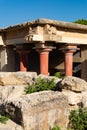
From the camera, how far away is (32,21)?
11.6 meters

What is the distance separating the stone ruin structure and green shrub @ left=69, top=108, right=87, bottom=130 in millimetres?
5006

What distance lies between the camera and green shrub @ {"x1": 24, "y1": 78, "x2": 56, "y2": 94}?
8211mm

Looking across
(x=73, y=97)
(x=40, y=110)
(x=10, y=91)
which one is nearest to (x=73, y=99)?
(x=73, y=97)

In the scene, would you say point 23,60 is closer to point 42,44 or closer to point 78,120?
point 42,44

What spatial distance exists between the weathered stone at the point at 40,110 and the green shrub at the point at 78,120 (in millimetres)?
196

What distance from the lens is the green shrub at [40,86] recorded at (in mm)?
8211

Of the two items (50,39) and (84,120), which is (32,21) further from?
(84,120)

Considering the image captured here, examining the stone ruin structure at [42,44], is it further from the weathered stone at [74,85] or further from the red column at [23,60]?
the weathered stone at [74,85]

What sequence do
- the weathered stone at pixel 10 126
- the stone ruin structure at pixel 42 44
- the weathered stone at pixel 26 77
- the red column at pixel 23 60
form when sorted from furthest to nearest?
the red column at pixel 23 60
the stone ruin structure at pixel 42 44
the weathered stone at pixel 26 77
the weathered stone at pixel 10 126

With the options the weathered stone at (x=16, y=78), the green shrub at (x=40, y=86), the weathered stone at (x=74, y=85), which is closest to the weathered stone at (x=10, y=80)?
the weathered stone at (x=16, y=78)

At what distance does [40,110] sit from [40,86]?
1814 mm

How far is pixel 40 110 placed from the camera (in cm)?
655

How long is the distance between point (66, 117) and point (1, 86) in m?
2.61

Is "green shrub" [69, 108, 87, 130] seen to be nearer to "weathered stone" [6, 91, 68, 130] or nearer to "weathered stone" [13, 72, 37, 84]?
"weathered stone" [6, 91, 68, 130]
